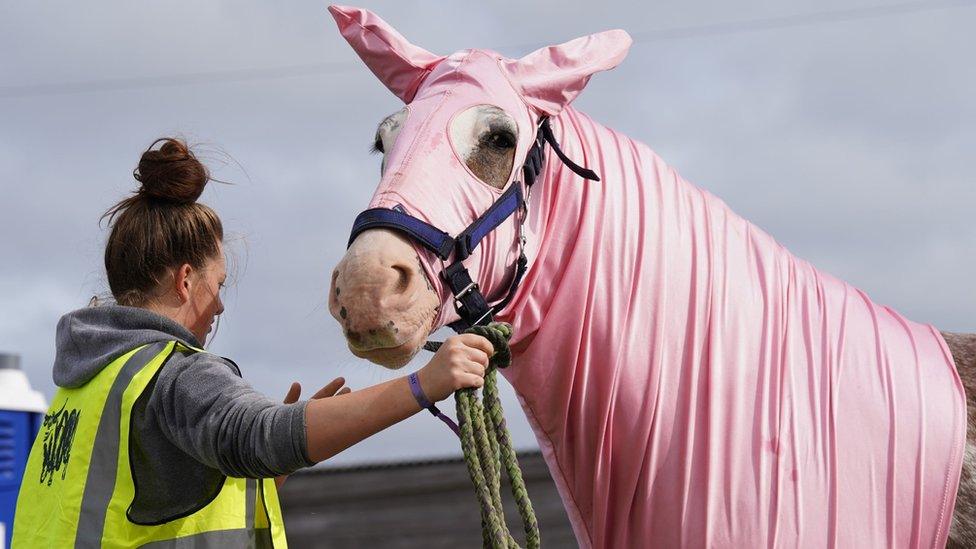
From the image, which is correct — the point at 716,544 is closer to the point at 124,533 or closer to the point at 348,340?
the point at 348,340

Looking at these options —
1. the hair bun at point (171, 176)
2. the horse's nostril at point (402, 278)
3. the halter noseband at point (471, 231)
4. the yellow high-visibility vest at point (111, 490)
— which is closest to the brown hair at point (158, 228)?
the hair bun at point (171, 176)

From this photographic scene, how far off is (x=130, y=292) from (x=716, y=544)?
1446 millimetres

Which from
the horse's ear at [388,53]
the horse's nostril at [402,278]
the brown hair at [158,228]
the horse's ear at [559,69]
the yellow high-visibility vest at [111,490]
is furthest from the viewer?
the horse's ear at [388,53]

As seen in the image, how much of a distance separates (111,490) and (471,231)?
962mm

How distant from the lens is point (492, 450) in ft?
7.61

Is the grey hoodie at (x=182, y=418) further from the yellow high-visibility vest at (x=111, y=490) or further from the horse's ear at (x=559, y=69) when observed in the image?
the horse's ear at (x=559, y=69)

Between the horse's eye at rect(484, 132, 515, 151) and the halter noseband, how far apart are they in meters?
0.06

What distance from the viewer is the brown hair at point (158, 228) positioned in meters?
2.38

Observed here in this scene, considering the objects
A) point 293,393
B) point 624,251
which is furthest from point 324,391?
point 624,251

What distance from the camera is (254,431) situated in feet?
6.53

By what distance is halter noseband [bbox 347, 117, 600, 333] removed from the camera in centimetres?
230

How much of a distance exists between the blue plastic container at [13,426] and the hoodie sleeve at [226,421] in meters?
2.27

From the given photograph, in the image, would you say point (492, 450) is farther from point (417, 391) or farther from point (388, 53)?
point (388, 53)

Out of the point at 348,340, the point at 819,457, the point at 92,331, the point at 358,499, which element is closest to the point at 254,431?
the point at 348,340
